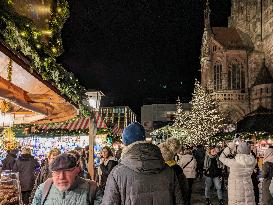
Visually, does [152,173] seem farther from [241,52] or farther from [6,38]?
[241,52]

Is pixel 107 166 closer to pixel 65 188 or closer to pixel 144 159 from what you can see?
pixel 65 188

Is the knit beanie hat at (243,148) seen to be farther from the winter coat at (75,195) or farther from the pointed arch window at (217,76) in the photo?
the pointed arch window at (217,76)

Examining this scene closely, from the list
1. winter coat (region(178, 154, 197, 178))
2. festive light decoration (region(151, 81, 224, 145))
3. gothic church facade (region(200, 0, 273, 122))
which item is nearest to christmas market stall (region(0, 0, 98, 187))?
winter coat (region(178, 154, 197, 178))

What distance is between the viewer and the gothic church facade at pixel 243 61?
40938 mm

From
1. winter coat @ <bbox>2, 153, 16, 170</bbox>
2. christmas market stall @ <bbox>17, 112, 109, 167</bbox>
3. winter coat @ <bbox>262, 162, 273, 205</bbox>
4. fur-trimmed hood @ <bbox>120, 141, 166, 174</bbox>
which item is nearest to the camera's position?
fur-trimmed hood @ <bbox>120, 141, 166, 174</bbox>

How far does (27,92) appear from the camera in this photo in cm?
711

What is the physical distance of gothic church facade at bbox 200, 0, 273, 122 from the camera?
40.9 meters

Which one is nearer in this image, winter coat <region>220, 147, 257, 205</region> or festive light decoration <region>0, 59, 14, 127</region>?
winter coat <region>220, 147, 257, 205</region>

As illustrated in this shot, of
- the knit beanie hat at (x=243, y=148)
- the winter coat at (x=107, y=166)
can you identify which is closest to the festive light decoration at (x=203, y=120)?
the winter coat at (x=107, y=166)

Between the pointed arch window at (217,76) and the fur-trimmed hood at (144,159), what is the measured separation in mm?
43186

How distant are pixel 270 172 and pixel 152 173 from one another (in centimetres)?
500

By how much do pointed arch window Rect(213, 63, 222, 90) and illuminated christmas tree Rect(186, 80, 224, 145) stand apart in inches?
76.8

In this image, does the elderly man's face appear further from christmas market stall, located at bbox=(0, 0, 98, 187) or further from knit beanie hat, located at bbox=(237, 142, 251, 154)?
knit beanie hat, located at bbox=(237, 142, 251, 154)

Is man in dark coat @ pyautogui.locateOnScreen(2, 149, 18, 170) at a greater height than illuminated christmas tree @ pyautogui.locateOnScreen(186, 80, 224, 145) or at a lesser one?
lesser
